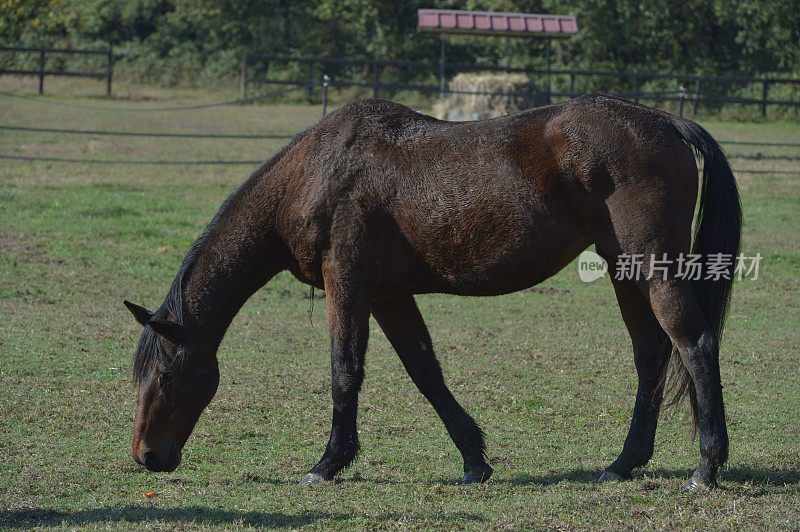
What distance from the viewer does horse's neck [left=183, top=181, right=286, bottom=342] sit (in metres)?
4.77

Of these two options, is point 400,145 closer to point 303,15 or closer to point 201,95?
point 201,95

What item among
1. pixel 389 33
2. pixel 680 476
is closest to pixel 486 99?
pixel 389 33

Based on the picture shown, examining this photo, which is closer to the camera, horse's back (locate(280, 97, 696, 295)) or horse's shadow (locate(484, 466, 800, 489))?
horse's back (locate(280, 97, 696, 295))

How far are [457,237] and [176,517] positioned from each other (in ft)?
6.48

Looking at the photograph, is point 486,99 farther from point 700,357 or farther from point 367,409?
point 700,357

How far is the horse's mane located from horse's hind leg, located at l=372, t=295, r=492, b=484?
3.29 ft

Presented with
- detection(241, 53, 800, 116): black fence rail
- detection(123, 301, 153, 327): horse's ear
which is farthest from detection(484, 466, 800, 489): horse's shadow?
detection(241, 53, 800, 116): black fence rail

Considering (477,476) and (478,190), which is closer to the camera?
(478,190)

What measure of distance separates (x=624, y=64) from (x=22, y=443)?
32.5 metres

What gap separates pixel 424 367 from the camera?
5.01 metres

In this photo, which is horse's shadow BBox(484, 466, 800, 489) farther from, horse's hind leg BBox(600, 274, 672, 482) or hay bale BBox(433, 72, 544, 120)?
hay bale BBox(433, 72, 544, 120)

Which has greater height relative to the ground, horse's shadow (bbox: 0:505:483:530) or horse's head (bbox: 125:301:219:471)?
horse's head (bbox: 125:301:219:471)

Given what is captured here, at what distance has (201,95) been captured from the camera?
31797mm

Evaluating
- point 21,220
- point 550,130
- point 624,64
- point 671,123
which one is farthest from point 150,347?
point 624,64
